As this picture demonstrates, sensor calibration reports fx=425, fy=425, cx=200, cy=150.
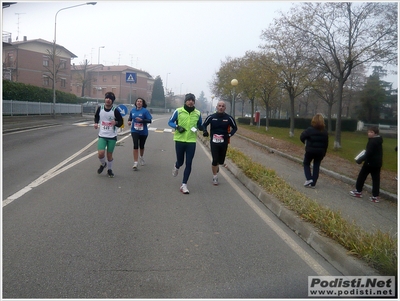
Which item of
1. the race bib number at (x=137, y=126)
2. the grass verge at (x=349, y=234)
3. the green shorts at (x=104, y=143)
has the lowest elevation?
the grass verge at (x=349, y=234)

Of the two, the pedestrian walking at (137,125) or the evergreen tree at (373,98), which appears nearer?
the pedestrian walking at (137,125)

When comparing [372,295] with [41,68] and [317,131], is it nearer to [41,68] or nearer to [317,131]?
[317,131]

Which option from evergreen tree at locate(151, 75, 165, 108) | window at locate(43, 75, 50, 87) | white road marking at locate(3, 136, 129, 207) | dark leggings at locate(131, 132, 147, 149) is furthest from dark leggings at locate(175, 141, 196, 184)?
evergreen tree at locate(151, 75, 165, 108)

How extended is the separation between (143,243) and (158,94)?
93.3 metres

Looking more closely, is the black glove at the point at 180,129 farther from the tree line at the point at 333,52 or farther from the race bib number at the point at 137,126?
the tree line at the point at 333,52

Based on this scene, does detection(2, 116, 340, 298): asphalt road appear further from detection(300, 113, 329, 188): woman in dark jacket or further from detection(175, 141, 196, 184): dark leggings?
detection(300, 113, 329, 188): woman in dark jacket

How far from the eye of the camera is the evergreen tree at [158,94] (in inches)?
3762

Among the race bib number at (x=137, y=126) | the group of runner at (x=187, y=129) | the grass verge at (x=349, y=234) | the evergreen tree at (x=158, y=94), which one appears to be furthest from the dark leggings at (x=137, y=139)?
the evergreen tree at (x=158, y=94)

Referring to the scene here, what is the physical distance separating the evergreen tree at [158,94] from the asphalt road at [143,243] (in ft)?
284

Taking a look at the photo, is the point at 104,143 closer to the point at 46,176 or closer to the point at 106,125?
the point at 106,125

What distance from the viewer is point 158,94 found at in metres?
97.2

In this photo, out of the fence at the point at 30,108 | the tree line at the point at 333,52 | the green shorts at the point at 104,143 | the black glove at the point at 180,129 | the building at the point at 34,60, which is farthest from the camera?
the building at the point at 34,60

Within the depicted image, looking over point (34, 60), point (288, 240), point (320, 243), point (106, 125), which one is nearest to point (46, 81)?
point (34, 60)

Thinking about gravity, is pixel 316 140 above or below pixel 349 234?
above
